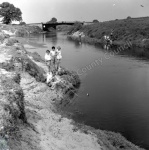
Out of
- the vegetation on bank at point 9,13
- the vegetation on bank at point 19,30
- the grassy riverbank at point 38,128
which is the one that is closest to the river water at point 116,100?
the grassy riverbank at point 38,128

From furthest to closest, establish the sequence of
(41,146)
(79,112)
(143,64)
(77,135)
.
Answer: (143,64), (79,112), (77,135), (41,146)

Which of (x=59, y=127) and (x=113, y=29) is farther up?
(x=113, y=29)

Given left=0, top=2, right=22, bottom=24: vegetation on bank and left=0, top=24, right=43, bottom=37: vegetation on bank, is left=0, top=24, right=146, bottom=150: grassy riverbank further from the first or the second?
left=0, top=2, right=22, bottom=24: vegetation on bank

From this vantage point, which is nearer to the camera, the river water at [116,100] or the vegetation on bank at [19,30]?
the river water at [116,100]

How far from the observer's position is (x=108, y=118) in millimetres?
21094

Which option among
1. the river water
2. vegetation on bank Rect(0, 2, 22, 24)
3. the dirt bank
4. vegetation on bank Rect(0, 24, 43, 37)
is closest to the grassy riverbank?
the dirt bank

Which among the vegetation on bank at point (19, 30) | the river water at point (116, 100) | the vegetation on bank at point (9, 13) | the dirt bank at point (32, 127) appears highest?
the vegetation on bank at point (9, 13)

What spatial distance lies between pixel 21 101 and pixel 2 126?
392 centimetres

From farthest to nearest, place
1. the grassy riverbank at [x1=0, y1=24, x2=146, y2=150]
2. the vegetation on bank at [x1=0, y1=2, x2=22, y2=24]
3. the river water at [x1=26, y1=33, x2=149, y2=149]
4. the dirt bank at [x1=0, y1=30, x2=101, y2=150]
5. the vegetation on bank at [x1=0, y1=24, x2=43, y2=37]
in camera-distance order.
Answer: the vegetation on bank at [x1=0, y1=2, x2=22, y2=24]
the vegetation on bank at [x1=0, y1=24, x2=43, y2=37]
the river water at [x1=26, y1=33, x2=149, y2=149]
the grassy riverbank at [x1=0, y1=24, x2=146, y2=150]
the dirt bank at [x1=0, y1=30, x2=101, y2=150]

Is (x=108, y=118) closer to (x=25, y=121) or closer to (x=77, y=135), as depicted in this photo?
(x=77, y=135)

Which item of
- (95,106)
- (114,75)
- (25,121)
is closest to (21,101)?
(25,121)

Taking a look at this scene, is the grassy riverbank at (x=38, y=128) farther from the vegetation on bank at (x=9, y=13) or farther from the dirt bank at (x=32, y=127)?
the vegetation on bank at (x=9, y=13)

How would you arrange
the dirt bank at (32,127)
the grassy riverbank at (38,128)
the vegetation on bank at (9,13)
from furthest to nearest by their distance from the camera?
the vegetation on bank at (9,13) → the grassy riverbank at (38,128) → the dirt bank at (32,127)

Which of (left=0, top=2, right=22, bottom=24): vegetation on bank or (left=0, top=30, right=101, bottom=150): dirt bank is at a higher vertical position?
(left=0, top=2, right=22, bottom=24): vegetation on bank
